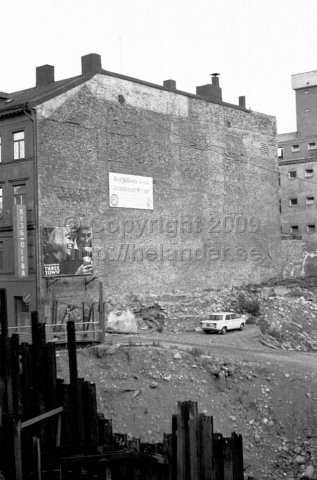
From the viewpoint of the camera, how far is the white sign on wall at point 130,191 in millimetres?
40594

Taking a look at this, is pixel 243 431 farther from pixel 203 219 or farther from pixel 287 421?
pixel 203 219

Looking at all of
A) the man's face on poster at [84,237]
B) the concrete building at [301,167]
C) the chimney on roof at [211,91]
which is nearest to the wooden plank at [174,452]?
the man's face on poster at [84,237]

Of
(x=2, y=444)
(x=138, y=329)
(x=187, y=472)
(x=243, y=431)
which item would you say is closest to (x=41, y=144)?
(x=138, y=329)

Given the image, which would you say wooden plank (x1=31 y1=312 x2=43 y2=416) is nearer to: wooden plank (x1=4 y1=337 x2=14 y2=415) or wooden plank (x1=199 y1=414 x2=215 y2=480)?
wooden plank (x1=4 y1=337 x2=14 y2=415)

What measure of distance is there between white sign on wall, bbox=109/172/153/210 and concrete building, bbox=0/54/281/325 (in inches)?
3.4

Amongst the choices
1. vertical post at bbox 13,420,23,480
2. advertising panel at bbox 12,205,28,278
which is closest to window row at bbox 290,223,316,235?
advertising panel at bbox 12,205,28,278

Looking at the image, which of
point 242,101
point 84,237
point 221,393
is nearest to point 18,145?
point 84,237

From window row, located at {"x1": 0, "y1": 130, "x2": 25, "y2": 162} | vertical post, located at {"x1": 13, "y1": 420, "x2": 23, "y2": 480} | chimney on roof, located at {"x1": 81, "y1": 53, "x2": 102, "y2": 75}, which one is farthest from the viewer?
chimney on roof, located at {"x1": 81, "y1": 53, "x2": 102, "y2": 75}

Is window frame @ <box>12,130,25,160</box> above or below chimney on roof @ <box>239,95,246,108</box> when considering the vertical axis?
below

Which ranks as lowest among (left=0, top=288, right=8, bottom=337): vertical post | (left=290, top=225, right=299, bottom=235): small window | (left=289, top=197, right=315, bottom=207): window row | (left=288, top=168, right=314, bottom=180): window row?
(left=0, top=288, right=8, bottom=337): vertical post

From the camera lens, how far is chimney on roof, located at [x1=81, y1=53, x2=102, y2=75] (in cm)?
3981

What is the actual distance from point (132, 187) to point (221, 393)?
57.7 feet

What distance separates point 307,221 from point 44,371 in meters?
45.9

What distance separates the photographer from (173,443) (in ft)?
51.4
